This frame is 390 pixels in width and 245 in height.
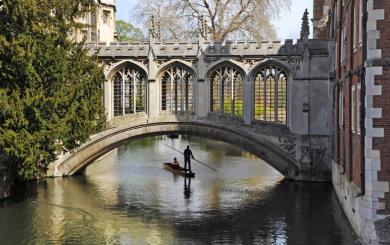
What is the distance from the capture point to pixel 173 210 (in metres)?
16.2

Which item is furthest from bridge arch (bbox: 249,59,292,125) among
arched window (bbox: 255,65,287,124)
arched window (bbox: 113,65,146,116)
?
arched window (bbox: 113,65,146,116)

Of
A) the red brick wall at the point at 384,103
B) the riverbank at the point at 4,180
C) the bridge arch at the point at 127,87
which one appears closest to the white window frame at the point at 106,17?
the bridge arch at the point at 127,87

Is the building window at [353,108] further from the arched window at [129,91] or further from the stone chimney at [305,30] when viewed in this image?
the arched window at [129,91]

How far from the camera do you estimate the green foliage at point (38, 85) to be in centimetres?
1552

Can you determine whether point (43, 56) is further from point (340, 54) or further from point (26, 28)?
point (340, 54)

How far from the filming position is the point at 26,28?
15906 millimetres

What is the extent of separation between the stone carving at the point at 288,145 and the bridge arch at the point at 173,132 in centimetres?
36

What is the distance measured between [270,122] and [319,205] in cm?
510

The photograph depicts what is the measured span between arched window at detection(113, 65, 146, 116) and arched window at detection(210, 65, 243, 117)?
9.41 ft

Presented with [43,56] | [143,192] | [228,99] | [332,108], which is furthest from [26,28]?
[332,108]

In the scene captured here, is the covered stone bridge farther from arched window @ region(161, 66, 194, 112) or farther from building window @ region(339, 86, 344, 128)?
building window @ region(339, 86, 344, 128)

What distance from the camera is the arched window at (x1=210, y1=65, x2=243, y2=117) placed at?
70.9 ft

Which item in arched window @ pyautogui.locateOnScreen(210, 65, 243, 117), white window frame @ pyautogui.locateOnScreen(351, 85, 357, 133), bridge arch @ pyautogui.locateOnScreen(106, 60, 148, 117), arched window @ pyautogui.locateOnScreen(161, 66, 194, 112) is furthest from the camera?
bridge arch @ pyautogui.locateOnScreen(106, 60, 148, 117)

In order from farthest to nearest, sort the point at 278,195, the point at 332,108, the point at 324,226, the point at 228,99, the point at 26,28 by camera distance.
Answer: the point at 228,99 → the point at 332,108 → the point at 278,195 → the point at 26,28 → the point at 324,226
